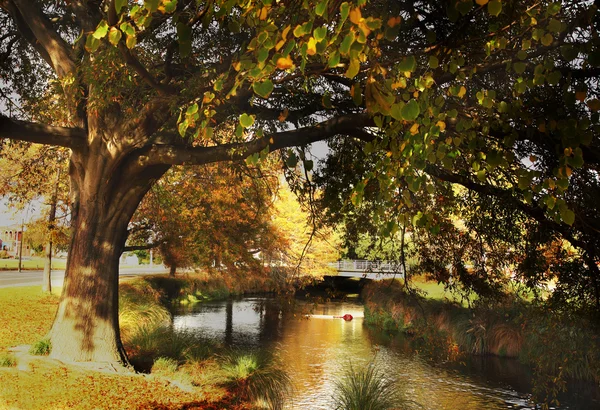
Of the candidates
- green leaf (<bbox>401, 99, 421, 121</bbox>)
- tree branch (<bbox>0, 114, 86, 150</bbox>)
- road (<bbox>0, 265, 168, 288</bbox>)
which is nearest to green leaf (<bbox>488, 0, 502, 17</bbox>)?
green leaf (<bbox>401, 99, 421, 121</bbox>)

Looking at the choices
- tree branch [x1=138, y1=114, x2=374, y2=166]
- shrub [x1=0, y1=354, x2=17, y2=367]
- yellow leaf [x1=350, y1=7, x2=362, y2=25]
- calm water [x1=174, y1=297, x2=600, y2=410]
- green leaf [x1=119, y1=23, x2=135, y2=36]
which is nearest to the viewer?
yellow leaf [x1=350, y1=7, x2=362, y2=25]

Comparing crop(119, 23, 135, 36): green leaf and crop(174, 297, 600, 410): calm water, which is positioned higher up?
crop(119, 23, 135, 36): green leaf

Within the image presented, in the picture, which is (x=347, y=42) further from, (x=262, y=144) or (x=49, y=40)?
(x=49, y=40)

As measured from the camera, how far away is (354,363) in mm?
17219

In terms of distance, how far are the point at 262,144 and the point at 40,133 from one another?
454cm

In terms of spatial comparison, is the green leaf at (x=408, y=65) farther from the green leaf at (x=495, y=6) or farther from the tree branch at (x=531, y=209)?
the tree branch at (x=531, y=209)

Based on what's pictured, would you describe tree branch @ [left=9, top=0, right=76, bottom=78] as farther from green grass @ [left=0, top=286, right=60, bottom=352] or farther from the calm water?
the calm water

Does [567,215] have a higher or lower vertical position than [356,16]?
lower

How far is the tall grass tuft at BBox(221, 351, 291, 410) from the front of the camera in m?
10.7

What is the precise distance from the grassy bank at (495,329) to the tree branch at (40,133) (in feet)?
24.4

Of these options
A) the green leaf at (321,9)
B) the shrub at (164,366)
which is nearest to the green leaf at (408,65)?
the green leaf at (321,9)

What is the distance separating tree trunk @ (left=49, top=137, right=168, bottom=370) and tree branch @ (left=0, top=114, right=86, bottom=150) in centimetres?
41

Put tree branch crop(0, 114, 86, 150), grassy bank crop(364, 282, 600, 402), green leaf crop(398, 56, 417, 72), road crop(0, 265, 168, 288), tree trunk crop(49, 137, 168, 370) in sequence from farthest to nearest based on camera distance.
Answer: road crop(0, 265, 168, 288) → tree trunk crop(49, 137, 168, 370) → grassy bank crop(364, 282, 600, 402) → tree branch crop(0, 114, 86, 150) → green leaf crop(398, 56, 417, 72)

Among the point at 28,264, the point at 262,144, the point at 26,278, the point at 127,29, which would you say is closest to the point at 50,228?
the point at 262,144
